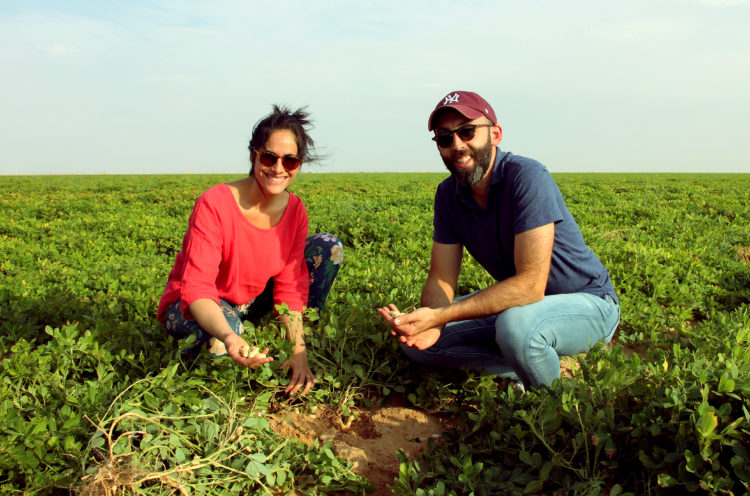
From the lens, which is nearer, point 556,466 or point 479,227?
point 556,466

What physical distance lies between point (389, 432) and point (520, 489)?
982 millimetres

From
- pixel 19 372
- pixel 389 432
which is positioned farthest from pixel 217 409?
pixel 19 372

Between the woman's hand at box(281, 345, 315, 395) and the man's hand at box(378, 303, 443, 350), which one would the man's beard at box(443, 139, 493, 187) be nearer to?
the man's hand at box(378, 303, 443, 350)

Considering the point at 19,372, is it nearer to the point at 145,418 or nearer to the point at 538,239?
the point at 145,418

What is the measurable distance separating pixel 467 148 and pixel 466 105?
240 mm

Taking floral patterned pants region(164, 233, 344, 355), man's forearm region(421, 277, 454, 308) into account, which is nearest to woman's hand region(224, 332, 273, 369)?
floral patterned pants region(164, 233, 344, 355)

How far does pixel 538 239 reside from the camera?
2861 mm

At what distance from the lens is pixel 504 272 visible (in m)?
3.31

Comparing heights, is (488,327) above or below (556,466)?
above

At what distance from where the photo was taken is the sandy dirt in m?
2.74

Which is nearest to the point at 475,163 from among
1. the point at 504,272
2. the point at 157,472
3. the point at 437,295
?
the point at 504,272

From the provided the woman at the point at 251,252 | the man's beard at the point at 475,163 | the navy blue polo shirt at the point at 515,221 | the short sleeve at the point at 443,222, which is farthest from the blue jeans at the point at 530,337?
the woman at the point at 251,252

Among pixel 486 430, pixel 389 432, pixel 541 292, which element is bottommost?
pixel 389 432

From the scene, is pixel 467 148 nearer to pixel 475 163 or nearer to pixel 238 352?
pixel 475 163
